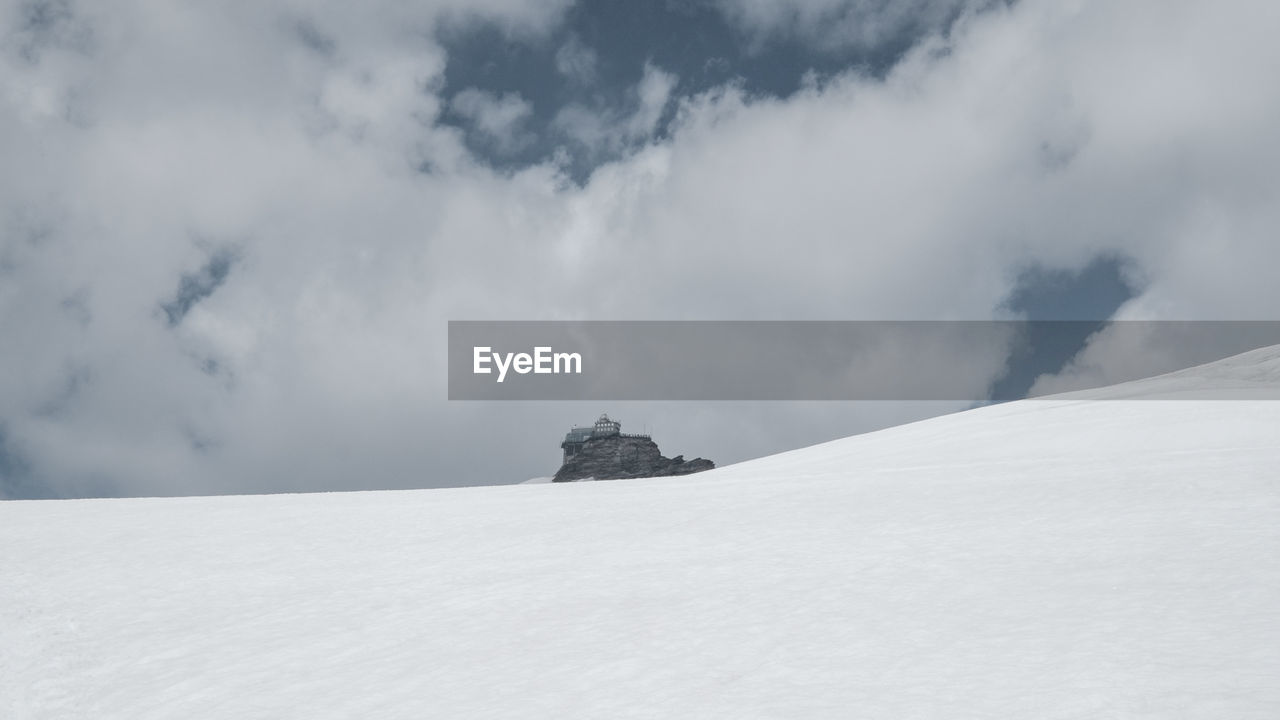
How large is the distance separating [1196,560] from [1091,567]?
3.54ft

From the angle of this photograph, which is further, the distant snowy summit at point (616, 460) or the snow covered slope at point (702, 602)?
the distant snowy summit at point (616, 460)

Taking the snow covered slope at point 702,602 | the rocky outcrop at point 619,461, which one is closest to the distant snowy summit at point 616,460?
the rocky outcrop at point 619,461

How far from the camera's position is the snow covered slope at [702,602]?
6.72 meters

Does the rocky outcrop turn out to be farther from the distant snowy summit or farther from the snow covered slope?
the snow covered slope

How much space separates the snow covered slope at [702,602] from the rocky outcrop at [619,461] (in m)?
73.9

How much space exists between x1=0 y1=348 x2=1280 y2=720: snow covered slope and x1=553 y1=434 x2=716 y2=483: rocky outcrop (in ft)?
242

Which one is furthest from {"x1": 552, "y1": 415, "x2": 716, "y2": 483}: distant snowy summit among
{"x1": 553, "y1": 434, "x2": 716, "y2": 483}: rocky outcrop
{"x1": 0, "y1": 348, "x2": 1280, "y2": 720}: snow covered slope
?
{"x1": 0, "y1": 348, "x2": 1280, "y2": 720}: snow covered slope

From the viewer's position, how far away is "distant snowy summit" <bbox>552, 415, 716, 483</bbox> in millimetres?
89250

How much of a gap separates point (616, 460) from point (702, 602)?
3321 inches

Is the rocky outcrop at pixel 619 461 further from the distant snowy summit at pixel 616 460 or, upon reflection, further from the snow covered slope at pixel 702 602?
the snow covered slope at pixel 702 602

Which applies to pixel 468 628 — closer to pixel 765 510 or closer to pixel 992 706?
pixel 992 706

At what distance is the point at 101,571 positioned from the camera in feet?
38.9

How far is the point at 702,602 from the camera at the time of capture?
8.95m

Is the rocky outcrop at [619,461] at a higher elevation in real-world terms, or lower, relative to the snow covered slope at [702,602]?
higher
